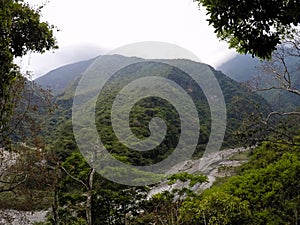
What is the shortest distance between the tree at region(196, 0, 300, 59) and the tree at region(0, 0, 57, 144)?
92.7 inches

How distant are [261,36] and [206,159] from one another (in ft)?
164

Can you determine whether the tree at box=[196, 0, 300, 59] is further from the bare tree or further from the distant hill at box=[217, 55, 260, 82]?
the distant hill at box=[217, 55, 260, 82]

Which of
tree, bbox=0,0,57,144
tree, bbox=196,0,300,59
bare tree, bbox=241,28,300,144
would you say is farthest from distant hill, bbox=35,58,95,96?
tree, bbox=196,0,300,59

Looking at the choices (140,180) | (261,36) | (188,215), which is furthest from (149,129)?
(261,36)

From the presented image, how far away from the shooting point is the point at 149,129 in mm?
46969

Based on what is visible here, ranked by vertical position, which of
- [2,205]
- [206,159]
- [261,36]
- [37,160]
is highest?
[261,36]

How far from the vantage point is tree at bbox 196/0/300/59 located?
3281mm

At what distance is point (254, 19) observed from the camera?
3.45m

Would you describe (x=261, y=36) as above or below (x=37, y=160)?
above

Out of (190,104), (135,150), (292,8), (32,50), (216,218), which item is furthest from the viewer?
(190,104)

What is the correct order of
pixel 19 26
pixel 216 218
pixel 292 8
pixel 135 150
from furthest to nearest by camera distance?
pixel 135 150, pixel 216 218, pixel 19 26, pixel 292 8

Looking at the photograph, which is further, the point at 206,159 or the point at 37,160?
the point at 206,159

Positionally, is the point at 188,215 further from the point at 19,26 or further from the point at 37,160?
the point at 19,26

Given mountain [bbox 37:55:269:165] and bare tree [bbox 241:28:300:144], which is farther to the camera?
mountain [bbox 37:55:269:165]
